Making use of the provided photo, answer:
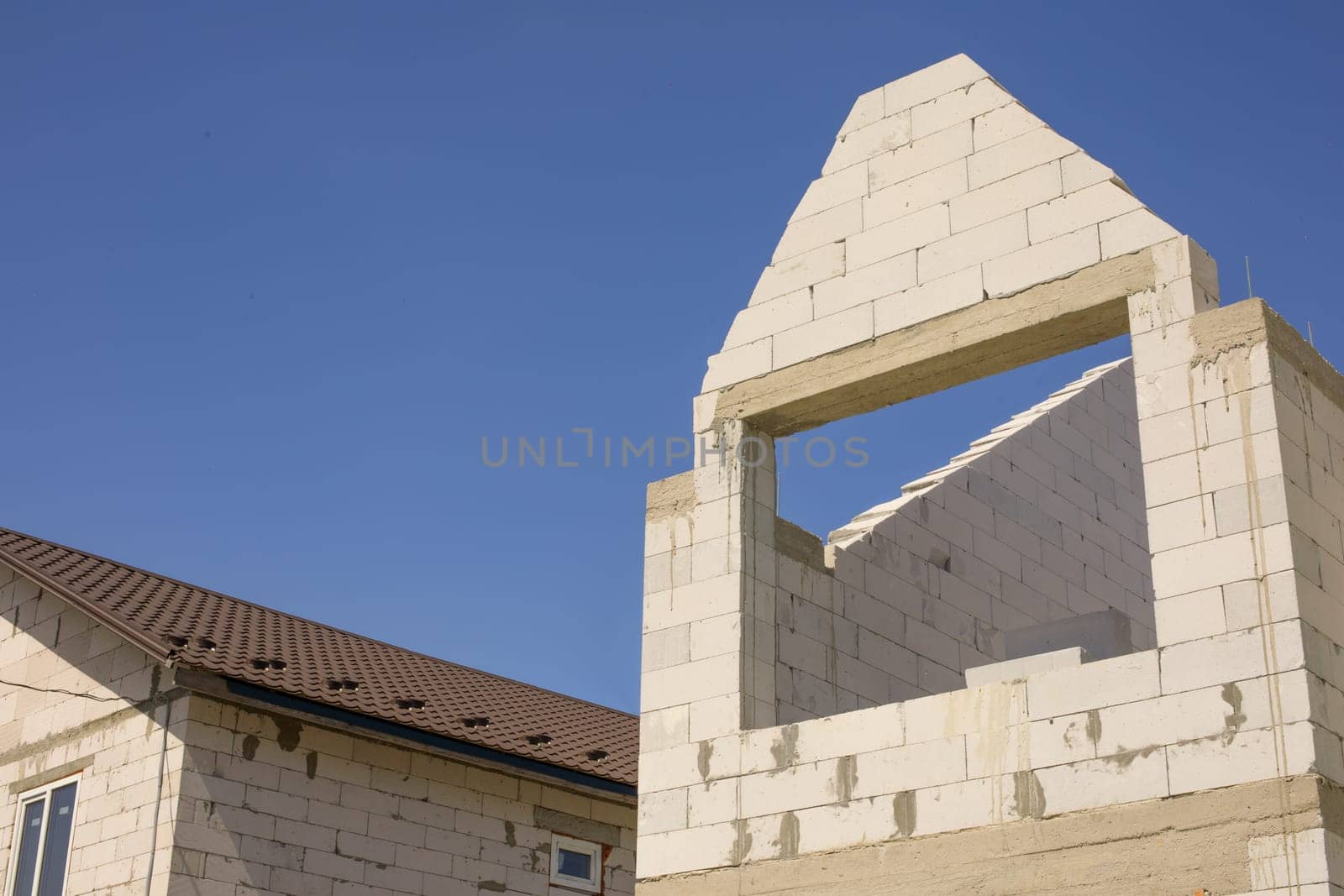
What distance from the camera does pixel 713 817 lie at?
36.8 ft

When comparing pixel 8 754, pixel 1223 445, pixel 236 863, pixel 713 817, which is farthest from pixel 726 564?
pixel 8 754

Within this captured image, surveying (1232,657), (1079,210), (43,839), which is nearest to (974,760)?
(1232,657)

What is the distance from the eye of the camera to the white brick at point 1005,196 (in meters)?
11.4

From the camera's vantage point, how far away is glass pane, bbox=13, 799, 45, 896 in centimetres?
1658

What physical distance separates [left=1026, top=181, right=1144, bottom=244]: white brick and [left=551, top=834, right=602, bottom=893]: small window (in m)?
9.74

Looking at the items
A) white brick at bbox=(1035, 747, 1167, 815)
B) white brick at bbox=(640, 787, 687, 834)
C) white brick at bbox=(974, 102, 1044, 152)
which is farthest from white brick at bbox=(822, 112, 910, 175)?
white brick at bbox=(1035, 747, 1167, 815)

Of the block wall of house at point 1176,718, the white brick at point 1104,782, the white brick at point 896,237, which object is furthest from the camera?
the white brick at point 896,237

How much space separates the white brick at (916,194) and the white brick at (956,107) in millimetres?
405

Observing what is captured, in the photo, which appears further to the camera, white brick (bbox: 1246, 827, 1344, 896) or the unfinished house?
the unfinished house

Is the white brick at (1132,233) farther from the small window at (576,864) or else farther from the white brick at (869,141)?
the small window at (576,864)

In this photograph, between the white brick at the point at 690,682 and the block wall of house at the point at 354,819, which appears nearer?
the white brick at the point at 690,682

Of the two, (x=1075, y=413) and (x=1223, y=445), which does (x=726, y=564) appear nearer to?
(x=1223, y=445)

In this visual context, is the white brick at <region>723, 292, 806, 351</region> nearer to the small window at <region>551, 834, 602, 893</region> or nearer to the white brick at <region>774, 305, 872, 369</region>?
the white brick at <region>774, 305, 872, 369</region>

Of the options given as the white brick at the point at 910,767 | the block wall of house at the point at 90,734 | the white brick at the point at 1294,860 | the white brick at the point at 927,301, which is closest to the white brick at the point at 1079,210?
the white brick at the point at 927,301
